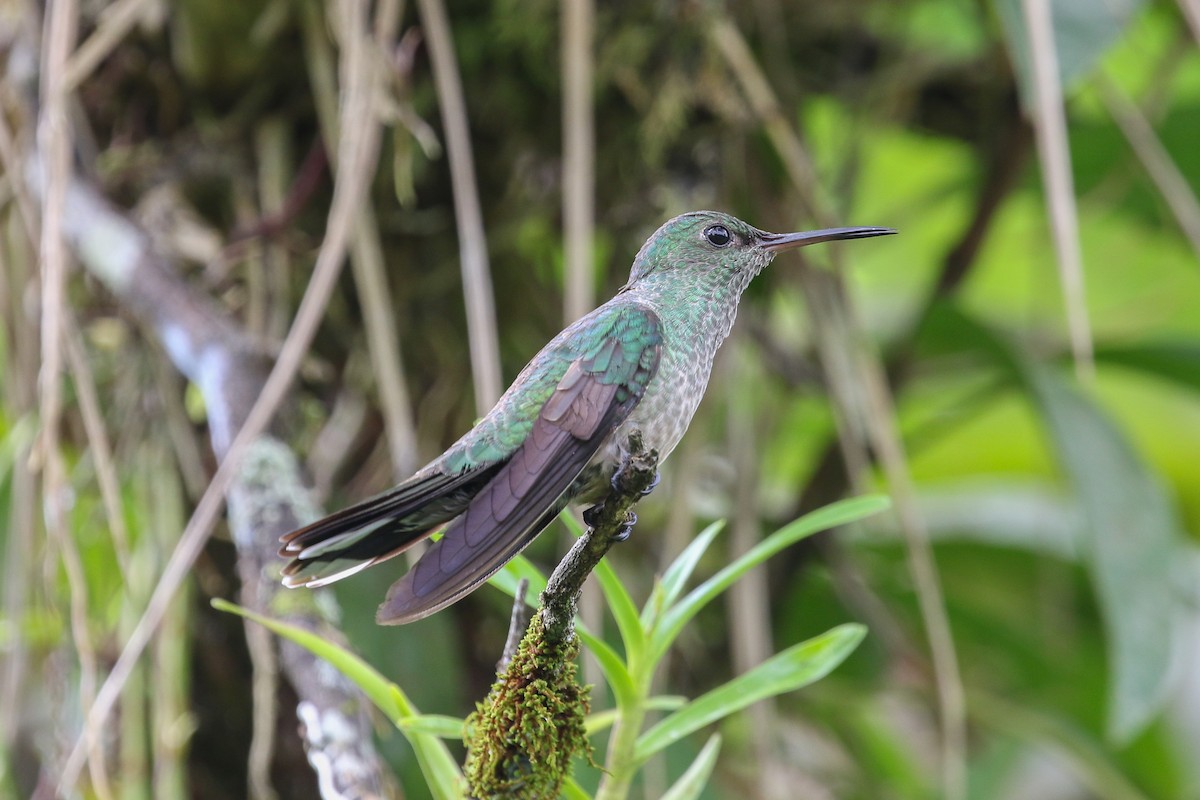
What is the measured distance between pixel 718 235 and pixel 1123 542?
97 centimetres

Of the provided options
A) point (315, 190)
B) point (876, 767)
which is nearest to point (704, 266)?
point (315, 190)

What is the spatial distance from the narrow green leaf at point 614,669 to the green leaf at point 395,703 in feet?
0.50

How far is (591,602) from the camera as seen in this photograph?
176 cm

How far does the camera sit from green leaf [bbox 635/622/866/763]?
3.65ft

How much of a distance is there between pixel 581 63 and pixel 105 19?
34.4 inches

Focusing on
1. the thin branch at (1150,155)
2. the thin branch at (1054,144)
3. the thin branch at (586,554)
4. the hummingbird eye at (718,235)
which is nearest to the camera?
the thin branch at (586,554)

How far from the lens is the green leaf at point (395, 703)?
1.04 metres

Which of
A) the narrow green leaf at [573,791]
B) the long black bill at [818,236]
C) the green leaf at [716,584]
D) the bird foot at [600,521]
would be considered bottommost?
the narrow green leaf at [573,791]

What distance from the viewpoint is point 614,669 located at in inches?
42.7

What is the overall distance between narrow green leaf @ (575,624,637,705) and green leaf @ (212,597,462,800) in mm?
152

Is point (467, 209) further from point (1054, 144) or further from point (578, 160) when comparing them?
point (1054, 144)

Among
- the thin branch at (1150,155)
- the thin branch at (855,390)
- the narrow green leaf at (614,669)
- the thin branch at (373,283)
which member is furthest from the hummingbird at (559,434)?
the thin branch at (1150,155)

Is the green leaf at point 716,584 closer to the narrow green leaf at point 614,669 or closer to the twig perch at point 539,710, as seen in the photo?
the narrow green leaf at point 614,669

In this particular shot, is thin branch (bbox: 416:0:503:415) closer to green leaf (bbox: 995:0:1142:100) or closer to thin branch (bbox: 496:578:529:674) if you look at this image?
thin branch (bbox: 496:578:529:674)
